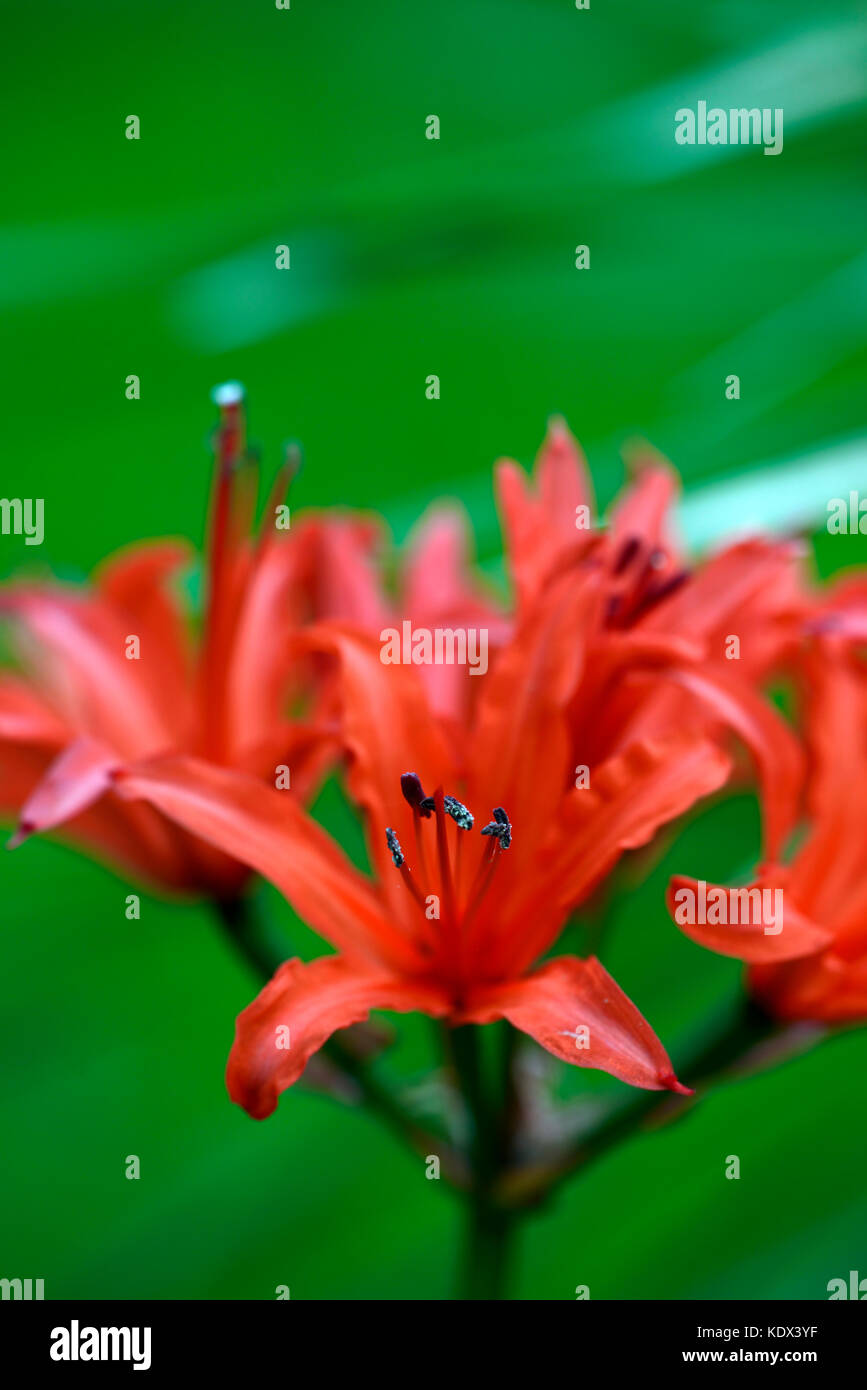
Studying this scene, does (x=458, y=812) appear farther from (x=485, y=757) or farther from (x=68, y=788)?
(x=68, y=788)

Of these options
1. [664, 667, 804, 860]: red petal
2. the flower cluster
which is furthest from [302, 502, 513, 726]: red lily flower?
[664, 667, 804, 860]: red petal

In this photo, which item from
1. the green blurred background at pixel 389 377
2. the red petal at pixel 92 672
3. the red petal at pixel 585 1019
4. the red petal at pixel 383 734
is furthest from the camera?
the green blurred background at pixel 389 377

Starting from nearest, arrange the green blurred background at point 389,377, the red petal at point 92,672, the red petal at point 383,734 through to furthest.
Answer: the red petal at point 383,734 < the red petal at point 92,672 < the green blurred background at point 389,377

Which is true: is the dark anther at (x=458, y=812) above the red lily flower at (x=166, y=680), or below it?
below

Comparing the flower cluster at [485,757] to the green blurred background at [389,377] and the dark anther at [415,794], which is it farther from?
the green blurred background at [389,377]

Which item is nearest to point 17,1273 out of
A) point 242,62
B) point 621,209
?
point 621,209

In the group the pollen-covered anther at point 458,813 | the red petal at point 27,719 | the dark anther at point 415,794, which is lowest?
the pollen-covered anther at point 458,813

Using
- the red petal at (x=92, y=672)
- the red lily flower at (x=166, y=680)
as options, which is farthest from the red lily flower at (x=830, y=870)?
the red petal at (x=92, y=672)
